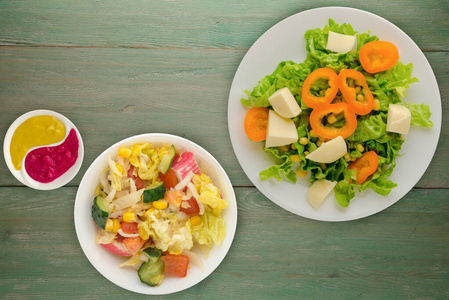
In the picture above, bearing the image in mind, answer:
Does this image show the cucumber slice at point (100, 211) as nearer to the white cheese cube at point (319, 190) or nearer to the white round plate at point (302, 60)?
the white round plate at point (302, 60)

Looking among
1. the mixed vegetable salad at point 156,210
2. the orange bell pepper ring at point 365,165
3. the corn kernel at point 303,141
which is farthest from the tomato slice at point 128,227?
the orange bell pepper ring at point 365,165

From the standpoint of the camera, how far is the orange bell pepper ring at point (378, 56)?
2.08 m

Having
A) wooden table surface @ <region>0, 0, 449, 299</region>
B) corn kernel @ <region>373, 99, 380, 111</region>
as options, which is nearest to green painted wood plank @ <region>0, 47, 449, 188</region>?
wooden table surface @ <region>0, 0, 449, 299</region>

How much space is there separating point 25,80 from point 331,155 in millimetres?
1785

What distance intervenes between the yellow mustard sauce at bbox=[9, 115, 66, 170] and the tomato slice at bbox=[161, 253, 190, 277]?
35.5 inches

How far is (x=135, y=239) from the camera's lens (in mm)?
2094

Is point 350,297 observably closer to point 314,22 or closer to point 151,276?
point 151,276

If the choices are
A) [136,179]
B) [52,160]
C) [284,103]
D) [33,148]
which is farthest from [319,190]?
[33,148]

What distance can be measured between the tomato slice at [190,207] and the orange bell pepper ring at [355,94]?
38.1 inches

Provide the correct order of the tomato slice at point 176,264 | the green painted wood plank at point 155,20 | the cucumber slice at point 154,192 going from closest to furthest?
the cucumber slice at point 154,192
the tomato slice at point 176,264
the green painted wood plank at point 155,20

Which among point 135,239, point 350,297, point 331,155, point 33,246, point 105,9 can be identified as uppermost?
point 105,9

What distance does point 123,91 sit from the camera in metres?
2.31

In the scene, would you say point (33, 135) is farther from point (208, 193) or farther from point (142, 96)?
point (208, 193)

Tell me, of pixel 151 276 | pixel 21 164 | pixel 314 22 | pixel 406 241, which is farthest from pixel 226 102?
pixel 406 241
